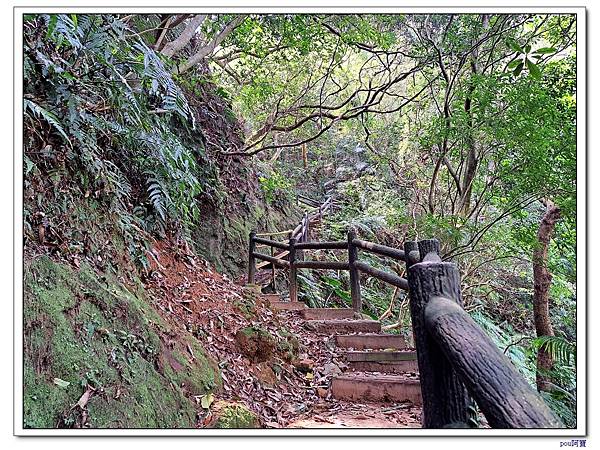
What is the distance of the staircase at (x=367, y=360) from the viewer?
2535 millimetres

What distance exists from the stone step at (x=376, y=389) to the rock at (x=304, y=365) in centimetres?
34

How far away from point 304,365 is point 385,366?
550 mm

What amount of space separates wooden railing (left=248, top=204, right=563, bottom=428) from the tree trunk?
2838 millimetres

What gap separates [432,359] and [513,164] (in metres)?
2.99

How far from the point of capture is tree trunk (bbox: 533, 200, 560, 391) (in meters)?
3.94

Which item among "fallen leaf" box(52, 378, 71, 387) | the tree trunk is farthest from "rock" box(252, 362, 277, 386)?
the tree trunk

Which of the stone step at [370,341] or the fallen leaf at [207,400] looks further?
the stone step at [370,341]

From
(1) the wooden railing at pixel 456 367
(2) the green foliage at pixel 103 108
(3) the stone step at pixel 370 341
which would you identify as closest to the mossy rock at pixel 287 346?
(3) the stone step at pixel 370 341

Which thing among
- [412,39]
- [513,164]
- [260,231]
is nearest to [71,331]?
[513,164]

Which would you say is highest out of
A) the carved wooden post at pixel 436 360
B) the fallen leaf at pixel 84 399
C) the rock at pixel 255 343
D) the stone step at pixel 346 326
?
the carved wooden post at pixel 436 360

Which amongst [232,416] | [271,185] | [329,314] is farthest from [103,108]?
[271,185]

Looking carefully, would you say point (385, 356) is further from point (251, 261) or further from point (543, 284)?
point (251, 261)

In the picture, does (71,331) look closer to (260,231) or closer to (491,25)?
(491,25)
